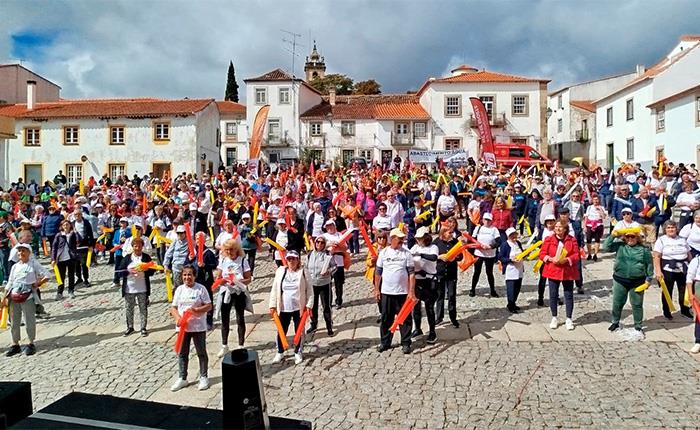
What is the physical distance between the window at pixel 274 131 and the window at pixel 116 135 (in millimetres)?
12824

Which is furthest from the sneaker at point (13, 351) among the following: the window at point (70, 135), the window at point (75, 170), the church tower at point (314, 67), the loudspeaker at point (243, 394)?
the church tower at point (314, 67)

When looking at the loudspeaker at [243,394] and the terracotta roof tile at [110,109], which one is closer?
the loudspeaker at [243,394]

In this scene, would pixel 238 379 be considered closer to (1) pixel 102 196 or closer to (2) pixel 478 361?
(2) pixel 478 361

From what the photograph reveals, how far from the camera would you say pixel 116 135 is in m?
38.1

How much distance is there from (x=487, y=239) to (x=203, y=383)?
5850mm

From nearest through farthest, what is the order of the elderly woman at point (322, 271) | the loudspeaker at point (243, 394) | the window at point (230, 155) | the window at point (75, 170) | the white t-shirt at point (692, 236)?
the loudspeaker at point (243, 394) → the elderly woman at point (322, 271) → the white t-shirt at point (692, 236) → the window at point (75, 170) → the window at point (230, 155)

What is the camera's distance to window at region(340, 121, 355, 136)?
46156 millimetres

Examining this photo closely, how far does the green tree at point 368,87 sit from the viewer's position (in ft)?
203

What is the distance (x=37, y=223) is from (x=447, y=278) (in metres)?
12.1

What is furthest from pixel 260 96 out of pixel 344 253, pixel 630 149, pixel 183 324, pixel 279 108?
pixel 183 324

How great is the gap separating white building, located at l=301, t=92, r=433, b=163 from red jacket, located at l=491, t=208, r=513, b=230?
33.9 m

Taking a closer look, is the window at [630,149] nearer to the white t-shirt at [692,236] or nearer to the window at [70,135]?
the white t-shirt at [692,236]

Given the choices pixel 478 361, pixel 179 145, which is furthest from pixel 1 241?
pixel 179 145

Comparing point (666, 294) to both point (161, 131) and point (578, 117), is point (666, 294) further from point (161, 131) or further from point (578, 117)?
point (578, 117)
